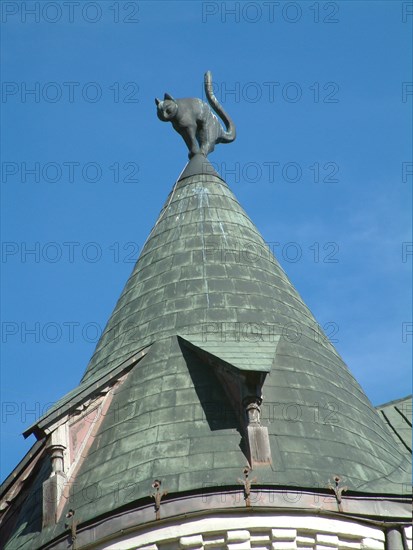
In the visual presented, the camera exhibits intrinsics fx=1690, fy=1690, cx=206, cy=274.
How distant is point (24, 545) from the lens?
2098cm

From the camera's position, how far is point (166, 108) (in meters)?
27.2

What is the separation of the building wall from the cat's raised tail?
9.92 meters

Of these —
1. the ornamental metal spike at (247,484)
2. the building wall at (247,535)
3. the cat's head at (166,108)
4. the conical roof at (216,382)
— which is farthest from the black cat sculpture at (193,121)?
the building wall at (247,535)

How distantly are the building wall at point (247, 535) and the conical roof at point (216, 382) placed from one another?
506 millimetres

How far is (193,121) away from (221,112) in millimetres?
1389

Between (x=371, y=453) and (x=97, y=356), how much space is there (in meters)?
4.44

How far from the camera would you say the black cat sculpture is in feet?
89.2

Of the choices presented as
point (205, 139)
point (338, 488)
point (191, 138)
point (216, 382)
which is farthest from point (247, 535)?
point (205, 139)

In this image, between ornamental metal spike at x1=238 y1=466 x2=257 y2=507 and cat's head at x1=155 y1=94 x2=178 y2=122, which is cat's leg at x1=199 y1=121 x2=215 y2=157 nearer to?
cat's head at x1=155 y1=94 x2=178 y2=122

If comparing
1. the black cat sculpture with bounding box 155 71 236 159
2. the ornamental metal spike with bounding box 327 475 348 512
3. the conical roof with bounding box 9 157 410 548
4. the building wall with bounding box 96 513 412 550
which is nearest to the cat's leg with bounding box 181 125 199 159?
the black cat sculpture with bounding box 155 71 236 159

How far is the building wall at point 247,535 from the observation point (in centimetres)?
1930

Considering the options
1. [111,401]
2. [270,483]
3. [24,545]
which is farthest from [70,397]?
[270,483]

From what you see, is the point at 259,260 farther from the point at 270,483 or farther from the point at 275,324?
the point at 270,483

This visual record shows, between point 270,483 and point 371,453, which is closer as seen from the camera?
Result: point 270,483
